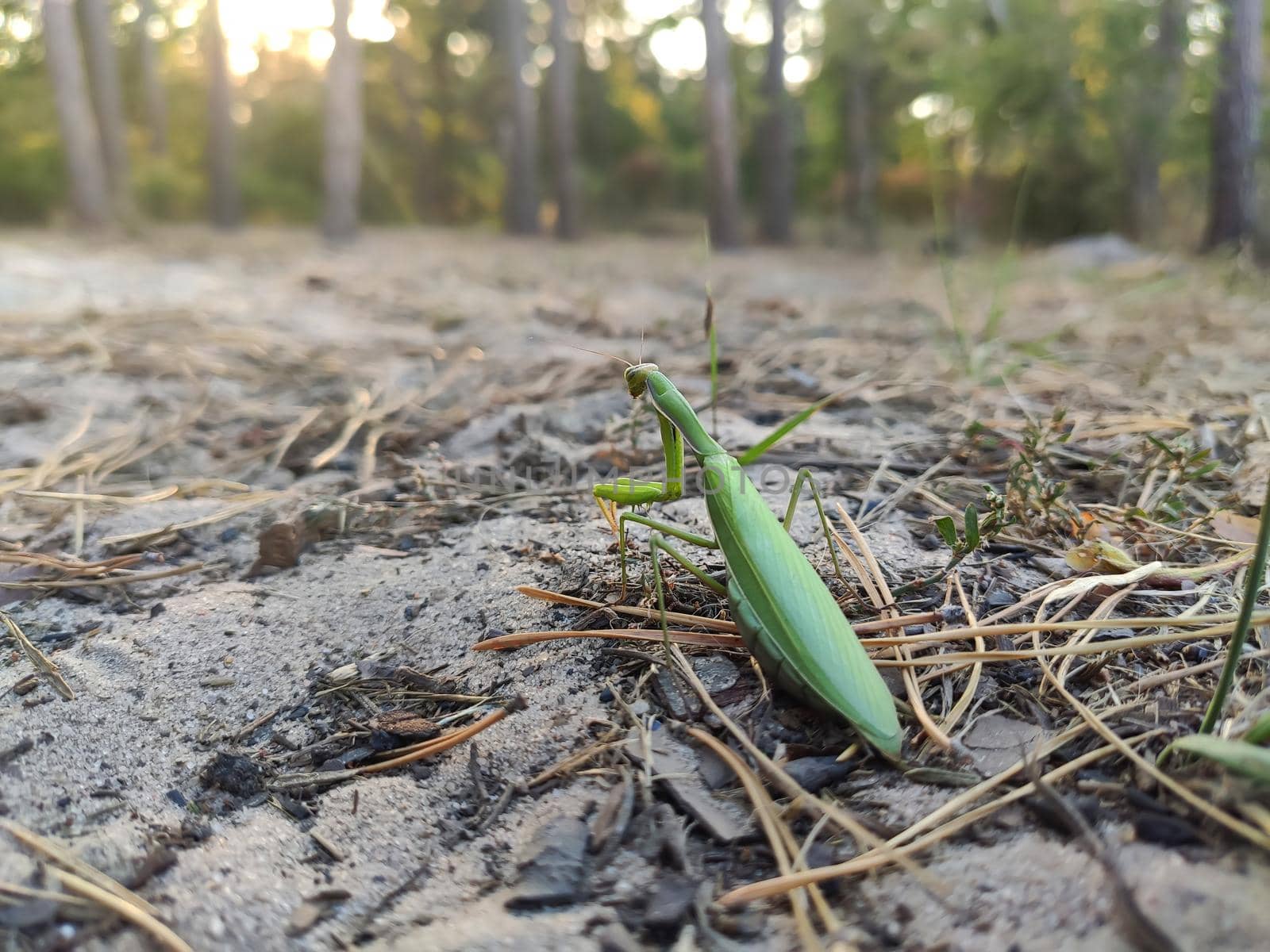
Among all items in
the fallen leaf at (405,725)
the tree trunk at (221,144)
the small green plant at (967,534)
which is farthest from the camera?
the tree trunk at (221,144)

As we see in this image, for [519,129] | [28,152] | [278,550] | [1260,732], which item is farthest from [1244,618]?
[28,152]

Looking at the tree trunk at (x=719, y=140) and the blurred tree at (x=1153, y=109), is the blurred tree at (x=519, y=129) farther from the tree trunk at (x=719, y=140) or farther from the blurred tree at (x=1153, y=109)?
the blurred tree at (x=1153, y=109)

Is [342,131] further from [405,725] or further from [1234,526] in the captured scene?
[1234,526]

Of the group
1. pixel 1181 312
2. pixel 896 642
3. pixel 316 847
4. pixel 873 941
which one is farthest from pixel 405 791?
pixel 1181 312

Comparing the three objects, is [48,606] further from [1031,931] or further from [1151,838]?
[1151,838]

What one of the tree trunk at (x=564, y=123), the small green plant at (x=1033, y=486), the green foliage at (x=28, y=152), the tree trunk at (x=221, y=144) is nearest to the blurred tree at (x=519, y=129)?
the tree trunk at (x=564, y=123)

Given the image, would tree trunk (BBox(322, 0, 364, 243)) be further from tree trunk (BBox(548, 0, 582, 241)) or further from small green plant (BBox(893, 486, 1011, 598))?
small green plant (BBox(893, 486, 1011, 598))
